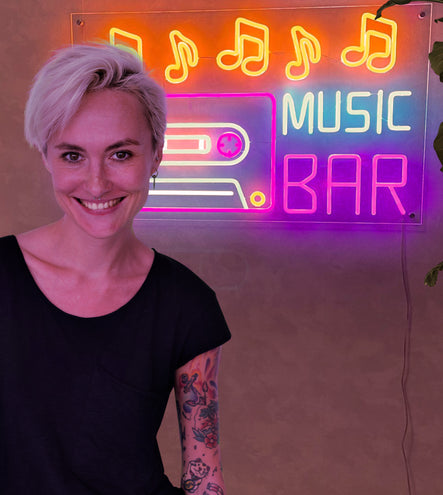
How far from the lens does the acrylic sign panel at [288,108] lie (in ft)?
9.38

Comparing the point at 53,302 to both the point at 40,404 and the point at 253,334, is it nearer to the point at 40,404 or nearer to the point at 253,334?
the point at 40,404

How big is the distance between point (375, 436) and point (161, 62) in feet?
8.36

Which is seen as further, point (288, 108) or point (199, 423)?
point (288, 108)

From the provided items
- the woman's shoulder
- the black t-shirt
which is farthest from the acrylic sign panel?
the black t-shirt

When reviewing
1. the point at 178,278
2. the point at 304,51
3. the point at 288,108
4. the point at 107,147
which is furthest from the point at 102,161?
the point at 304,51

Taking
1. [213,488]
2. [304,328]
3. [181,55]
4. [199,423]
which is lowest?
[304,328]

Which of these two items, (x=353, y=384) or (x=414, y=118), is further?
(x=353, y=384)

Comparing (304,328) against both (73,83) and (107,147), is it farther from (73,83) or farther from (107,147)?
(73,83)

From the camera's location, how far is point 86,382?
1.34 metres

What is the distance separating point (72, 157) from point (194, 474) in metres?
0.92

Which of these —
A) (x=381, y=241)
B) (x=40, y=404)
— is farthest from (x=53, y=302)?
(x=381, y=241)

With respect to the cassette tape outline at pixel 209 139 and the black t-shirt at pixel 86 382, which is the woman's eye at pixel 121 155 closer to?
the black t-shirt at pixel 86 382

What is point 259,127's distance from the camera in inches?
116

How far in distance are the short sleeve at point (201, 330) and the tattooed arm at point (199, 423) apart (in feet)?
0.09
